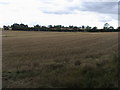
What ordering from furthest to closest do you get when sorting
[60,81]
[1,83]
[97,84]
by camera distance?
1. [1,83]
2. [60,81]
3. [97,84]

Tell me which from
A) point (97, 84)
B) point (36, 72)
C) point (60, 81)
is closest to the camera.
Result: point (97, 84)

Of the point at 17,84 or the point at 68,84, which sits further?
the point at 17,84

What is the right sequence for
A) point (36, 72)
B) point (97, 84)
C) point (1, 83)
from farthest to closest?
point (36, 72) → point (1, 83) → point (97, 84)

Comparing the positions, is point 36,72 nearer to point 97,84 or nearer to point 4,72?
point 4,72

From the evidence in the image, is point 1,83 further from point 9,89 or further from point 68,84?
point 68,84

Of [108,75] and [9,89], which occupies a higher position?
[108,75]

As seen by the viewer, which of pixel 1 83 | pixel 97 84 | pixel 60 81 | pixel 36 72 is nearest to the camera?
pixel 97 84

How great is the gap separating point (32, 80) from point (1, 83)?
1.14 m

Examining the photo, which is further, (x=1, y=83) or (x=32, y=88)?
(x=1, y=83)

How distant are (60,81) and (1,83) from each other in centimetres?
223

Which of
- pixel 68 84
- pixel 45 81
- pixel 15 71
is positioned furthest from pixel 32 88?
pixel 15 71

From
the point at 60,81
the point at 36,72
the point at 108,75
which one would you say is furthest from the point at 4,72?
the point at 108,75

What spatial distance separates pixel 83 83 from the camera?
5.17m

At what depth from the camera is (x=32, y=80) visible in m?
6.25
